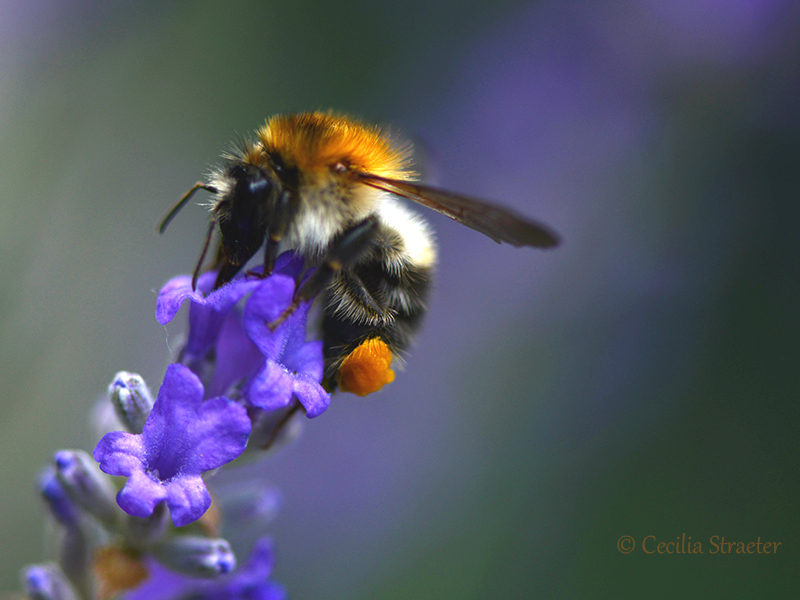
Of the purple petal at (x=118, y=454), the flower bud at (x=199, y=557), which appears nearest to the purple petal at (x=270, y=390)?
the purple petal at (x=118, y=454)

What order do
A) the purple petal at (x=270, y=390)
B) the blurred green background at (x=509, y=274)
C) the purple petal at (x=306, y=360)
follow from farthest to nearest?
the blurred green background at (x=509, y=274), the purple petal at (x=306, y=360), the purple petal at (x=270, y=390)

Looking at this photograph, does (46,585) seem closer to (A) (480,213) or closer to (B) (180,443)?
(B) (180,443)

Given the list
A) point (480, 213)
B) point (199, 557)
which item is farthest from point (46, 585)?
point (480, 213)

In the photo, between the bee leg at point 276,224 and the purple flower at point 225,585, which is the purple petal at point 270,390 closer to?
the bee leg at point 276,224

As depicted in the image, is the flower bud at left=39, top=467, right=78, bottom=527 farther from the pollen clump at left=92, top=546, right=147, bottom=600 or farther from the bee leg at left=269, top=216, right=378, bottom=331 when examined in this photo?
Result: the bee leg at left=269, top=216, right=378, bottom=331

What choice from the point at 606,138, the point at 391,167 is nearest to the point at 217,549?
the point at 391,167

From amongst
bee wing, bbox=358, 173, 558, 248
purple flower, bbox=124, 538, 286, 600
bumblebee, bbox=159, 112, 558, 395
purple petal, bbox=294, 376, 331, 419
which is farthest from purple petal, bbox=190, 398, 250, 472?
bee wing, bbox=358, 173, 558, 248
